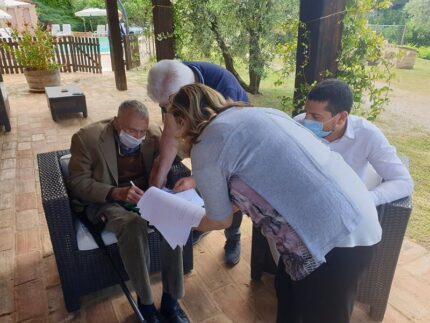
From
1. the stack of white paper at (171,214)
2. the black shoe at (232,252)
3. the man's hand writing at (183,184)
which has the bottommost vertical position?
the black shoe at (232,252)

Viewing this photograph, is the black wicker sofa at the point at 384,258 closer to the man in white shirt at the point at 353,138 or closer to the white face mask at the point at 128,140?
the man in white shirt at the point at 353,138

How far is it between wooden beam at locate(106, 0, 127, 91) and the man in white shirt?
6366 mm

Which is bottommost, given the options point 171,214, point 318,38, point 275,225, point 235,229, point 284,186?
point 235,229

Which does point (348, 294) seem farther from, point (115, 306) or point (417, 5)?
point (417, 5)

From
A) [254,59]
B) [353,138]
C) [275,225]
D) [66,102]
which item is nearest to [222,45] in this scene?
[254,59]

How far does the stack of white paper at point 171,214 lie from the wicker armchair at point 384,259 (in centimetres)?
67

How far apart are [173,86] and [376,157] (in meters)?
1.02

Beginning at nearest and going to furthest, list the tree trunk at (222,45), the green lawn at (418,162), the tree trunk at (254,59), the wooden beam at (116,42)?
1. the green lawn at (418,162)
2. the tree trunk at (222,45)
3. the tree trunk at (254,59)
4. the wooden beam at (116,42)

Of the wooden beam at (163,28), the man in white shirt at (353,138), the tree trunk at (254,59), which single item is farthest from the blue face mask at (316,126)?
the tree trunk at (254,59)

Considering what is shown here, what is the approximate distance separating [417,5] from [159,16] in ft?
10.8

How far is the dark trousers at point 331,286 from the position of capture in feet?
3.56

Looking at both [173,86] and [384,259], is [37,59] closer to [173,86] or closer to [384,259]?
[173,86]

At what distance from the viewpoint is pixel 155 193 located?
4.97 ft

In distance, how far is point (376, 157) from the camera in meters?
1.54
